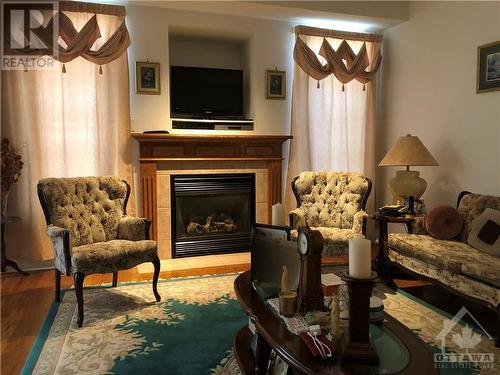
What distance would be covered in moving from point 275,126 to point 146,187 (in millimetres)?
1587

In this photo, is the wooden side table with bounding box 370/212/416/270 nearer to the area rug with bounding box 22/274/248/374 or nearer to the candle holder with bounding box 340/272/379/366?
the area rug with bounding box 22/274/248/374

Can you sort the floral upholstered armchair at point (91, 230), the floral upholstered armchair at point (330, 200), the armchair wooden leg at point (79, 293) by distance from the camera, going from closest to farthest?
the armchair wooden leg at point (79, 293) → the floral upholstered armchair at point (91, 230) → the floral upholstered armchair at point (330, 200)

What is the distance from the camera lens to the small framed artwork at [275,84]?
14.5 ft

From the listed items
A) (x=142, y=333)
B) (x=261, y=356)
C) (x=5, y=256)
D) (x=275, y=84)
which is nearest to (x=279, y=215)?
(x=261, y=356)

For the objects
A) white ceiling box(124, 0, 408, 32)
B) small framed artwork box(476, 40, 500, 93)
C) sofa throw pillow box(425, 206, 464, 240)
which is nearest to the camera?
sofa throw pillow box(425, 206, 464, 240)

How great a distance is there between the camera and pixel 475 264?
2.52 meters

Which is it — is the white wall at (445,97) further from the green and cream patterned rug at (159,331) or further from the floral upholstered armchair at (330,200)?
the green and cream patterned rug at (159,331)

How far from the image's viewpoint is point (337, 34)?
4457 millimetres

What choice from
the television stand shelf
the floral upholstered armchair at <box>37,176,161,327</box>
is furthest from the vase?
the television stand shelf

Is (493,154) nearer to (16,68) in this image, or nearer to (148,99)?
(148,99)

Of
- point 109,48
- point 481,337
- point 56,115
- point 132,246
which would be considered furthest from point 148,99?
point 481,337

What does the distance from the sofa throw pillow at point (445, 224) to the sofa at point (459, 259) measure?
48mm

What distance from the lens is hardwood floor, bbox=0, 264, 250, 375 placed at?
223cm

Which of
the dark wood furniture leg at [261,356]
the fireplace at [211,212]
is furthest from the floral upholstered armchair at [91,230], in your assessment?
the dark wood furniture leg at [261,356]
